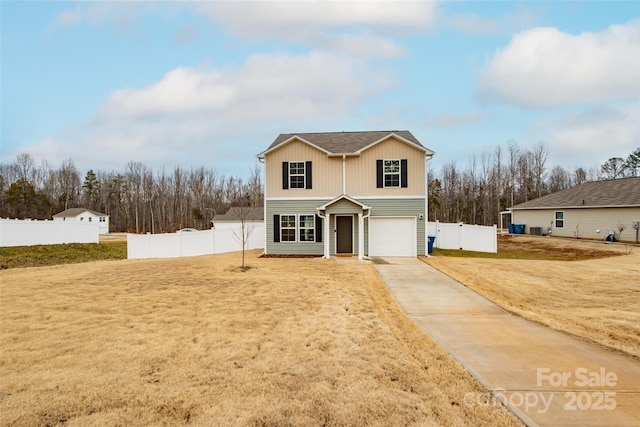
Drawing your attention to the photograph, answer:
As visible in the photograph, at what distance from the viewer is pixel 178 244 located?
21.1 meters

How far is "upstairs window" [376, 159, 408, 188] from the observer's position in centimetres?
1856

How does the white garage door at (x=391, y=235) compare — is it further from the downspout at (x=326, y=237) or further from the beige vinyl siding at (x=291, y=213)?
the beige vinyl siding at (x=291, y=213)

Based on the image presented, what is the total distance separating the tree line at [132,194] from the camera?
60312mm

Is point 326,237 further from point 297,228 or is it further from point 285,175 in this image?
point 285,175

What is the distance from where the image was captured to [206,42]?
53.3ft

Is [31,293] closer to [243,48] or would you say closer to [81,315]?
[81,315]

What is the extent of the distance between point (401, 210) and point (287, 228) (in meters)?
5.82

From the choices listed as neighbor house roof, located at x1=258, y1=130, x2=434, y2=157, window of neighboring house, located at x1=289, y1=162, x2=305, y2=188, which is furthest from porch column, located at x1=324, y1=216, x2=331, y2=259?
neighbor house roof, located at x1=258, y1=130, x2=434, y2=157

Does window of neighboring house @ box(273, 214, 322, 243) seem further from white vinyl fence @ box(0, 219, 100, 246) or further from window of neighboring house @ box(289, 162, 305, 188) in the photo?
white vinyl fence @ box(0, 219, 100, 246)

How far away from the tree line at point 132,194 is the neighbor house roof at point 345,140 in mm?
40211

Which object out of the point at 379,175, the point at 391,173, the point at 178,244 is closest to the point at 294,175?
the point at 379,175

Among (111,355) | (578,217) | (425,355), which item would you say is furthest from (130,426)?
(578,217)

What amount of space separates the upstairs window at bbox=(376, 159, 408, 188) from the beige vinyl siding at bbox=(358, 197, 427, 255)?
808 millimetres

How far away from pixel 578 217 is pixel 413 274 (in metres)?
23.1
